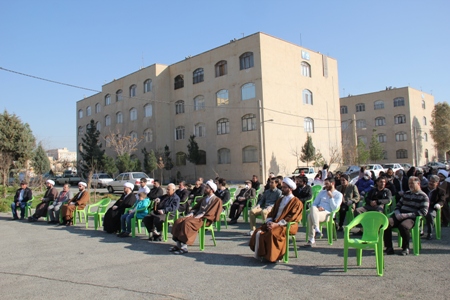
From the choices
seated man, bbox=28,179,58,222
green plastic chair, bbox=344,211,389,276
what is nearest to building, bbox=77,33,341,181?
seated man, bbox=28,179,58,222

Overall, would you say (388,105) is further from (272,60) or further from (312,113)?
(272,60)

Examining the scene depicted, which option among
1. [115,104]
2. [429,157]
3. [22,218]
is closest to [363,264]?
[22,218]

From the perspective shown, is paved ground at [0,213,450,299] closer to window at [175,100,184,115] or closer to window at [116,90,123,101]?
window at [175,100,184,115]

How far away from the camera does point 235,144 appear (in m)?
37.8

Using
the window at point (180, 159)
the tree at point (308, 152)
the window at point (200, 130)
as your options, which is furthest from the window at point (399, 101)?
the window at point (180, 159)

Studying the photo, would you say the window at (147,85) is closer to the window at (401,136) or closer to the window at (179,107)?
the window at (179,107)

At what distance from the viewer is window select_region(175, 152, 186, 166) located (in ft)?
142

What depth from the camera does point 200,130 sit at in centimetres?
4166

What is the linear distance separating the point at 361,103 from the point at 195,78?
34.7 metres

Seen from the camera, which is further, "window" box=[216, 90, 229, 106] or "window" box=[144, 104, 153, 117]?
"window" box=[144, 104, 153, 117]

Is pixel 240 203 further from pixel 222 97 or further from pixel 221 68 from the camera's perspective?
pixel 221 68

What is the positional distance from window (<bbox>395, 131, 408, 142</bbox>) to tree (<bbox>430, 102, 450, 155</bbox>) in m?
6.01

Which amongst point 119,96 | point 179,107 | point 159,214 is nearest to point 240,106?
point 179,107

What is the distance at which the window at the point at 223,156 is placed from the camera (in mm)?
38688
